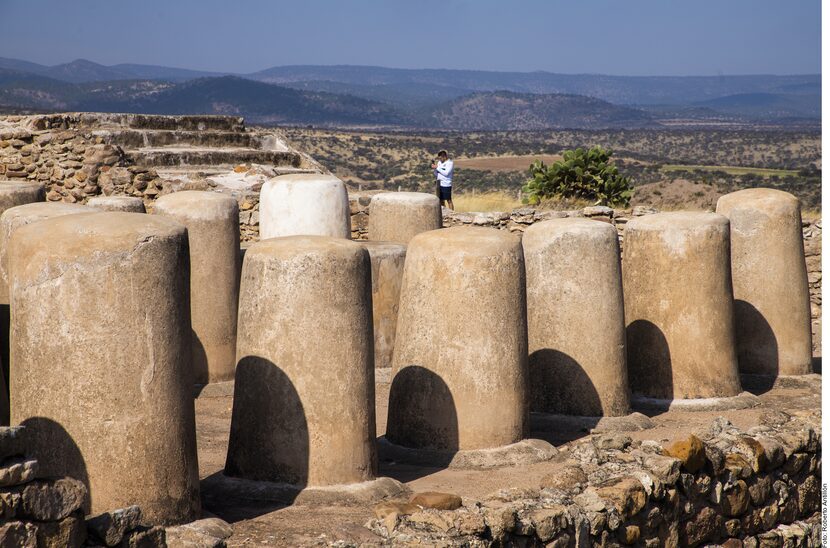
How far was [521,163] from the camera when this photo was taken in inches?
2418

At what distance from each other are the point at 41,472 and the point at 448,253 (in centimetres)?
357

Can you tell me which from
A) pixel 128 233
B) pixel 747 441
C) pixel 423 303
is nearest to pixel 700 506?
pixel 747 441

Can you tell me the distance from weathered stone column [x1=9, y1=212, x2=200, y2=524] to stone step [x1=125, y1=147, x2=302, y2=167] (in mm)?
11788

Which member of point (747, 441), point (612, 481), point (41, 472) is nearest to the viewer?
point (41, 472)

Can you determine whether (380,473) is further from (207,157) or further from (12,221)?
(207,157)

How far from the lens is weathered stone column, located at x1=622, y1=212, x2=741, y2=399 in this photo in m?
11.2

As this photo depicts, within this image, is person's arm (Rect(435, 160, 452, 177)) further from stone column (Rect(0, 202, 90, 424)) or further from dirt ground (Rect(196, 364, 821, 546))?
stone column (Rect(0, 202, 90, 424))

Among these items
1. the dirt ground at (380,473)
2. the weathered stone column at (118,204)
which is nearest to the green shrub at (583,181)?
the dirt ground at (380,473)

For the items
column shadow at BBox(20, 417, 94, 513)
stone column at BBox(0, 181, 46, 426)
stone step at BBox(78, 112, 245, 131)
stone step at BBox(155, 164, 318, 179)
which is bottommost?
column shadow at BBox(20, 417, 94, 513)

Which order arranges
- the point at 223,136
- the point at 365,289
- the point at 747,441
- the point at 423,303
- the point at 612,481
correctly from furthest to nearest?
the point at 223,136, the point at 747,441, the point at 423,303, the point at 612,481, the point at 365,289

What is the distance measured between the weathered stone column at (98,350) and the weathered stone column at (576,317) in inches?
174

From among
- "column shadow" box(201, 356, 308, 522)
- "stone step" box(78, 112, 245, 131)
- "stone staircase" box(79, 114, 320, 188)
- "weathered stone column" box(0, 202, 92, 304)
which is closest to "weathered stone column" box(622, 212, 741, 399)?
"column shadow" box(201, 356, 308, 522)

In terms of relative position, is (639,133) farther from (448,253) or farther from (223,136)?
(448,253)

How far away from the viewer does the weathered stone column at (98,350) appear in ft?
20.0
